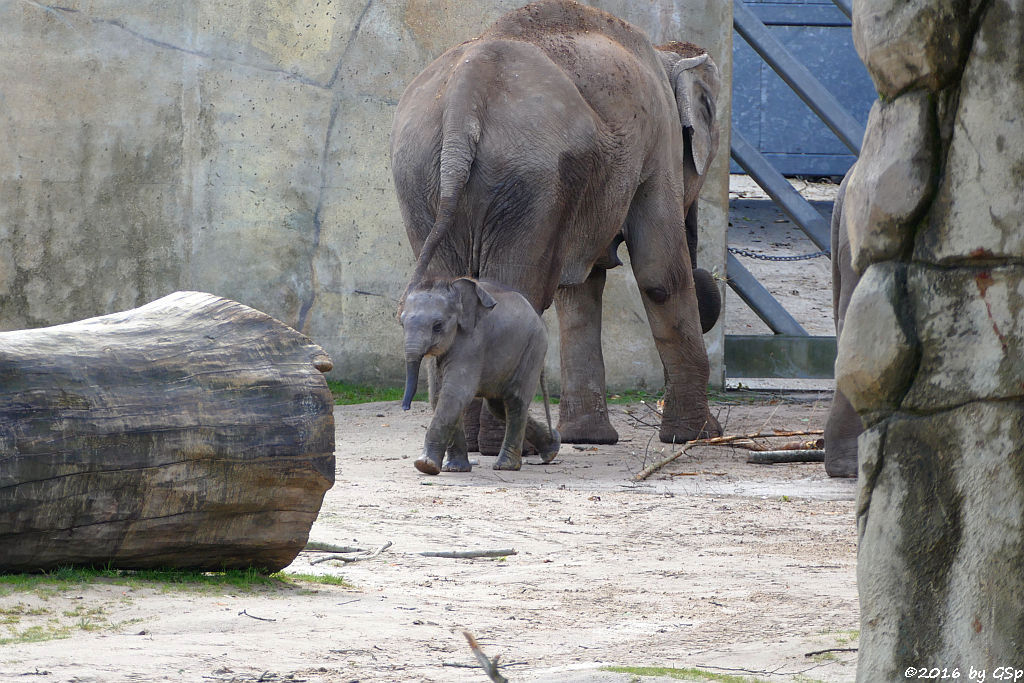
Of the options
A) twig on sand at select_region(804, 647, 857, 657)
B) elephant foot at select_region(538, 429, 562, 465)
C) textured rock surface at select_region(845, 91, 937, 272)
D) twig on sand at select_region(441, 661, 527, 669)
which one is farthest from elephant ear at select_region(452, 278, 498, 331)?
textured rock surface at select_region(845, 91, 937, 272)

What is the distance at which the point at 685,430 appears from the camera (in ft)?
26.4

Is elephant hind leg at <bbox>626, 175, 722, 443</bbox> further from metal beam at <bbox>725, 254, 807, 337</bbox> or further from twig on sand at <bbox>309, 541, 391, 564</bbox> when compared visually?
twig on sand at <bbox>309, 541, 391, 564</bbox>

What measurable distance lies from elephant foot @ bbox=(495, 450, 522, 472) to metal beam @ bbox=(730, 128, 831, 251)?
5.25 meters

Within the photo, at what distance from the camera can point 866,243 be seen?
234 cm

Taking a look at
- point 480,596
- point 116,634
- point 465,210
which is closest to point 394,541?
point 480,596

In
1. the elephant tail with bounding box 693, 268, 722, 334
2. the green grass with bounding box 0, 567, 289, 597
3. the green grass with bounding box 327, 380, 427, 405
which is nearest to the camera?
the green grass with bounding box 0, 567, 289, 597

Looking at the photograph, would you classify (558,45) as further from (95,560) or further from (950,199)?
(950,199)

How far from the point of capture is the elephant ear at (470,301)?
6.13 m

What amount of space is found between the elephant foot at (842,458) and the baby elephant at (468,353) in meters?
1.40

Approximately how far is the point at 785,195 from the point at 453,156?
213 inches

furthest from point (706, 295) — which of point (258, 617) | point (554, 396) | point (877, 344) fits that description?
point (877, 344)

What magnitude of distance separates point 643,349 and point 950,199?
8381 mm

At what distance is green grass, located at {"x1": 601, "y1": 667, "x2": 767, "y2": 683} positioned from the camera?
9.07 feet

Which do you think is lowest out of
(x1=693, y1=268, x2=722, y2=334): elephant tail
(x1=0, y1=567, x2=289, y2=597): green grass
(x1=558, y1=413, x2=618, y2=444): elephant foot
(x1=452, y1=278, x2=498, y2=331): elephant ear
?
(x1=558, y1=413, x2=618, y2=444): elephant foot
